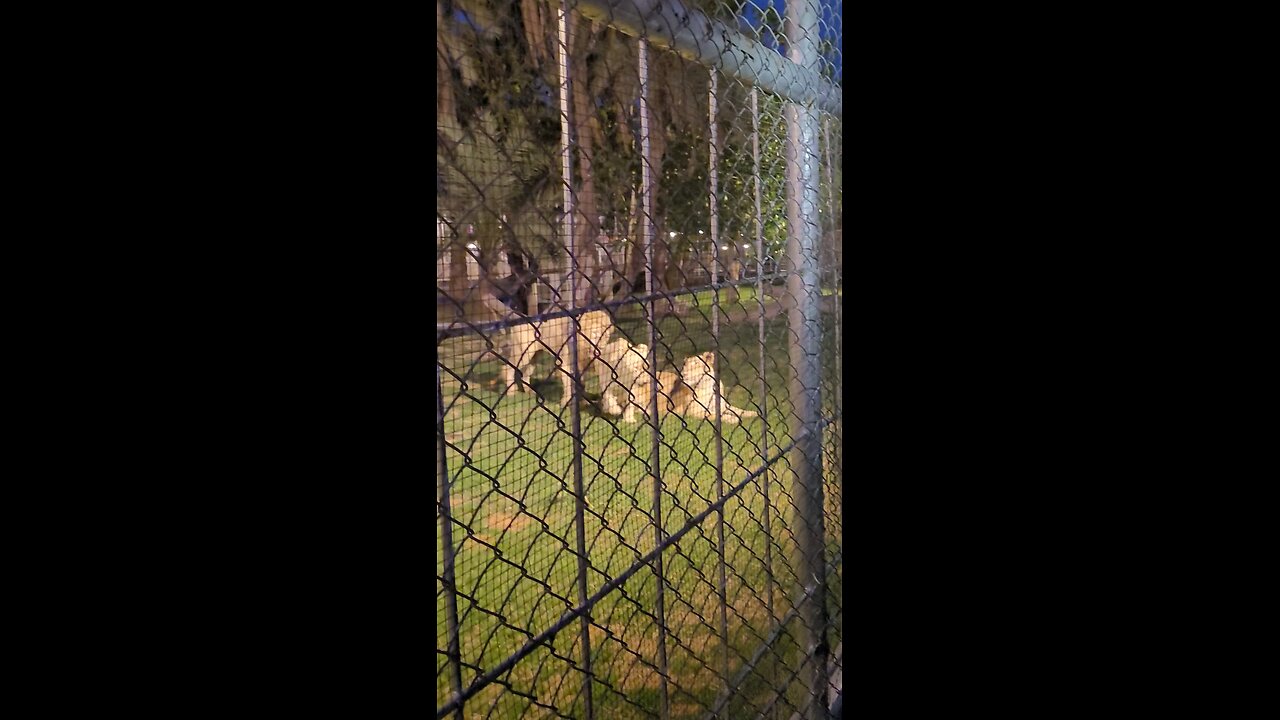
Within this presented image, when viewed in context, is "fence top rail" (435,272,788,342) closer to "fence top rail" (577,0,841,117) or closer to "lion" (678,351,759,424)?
"lion" (678,351,759,424)

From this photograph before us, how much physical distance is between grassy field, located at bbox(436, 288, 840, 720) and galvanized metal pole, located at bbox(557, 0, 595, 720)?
0.04 feet

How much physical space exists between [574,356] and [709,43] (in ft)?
2.30

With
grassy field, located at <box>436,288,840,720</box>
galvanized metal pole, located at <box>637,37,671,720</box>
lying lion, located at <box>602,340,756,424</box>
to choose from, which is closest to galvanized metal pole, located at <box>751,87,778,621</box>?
grassy field, located at <box>436,288,840,720</box>

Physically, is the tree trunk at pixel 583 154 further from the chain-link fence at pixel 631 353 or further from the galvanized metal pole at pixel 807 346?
the galvanized metal pole at pixel 807 346

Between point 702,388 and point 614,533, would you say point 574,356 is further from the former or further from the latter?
point 702,388

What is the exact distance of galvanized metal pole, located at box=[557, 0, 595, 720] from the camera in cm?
118

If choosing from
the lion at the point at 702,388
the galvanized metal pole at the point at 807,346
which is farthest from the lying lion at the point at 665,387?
the galvanized metal pole at the point at 807,346

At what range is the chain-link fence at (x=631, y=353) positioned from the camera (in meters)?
1.05
